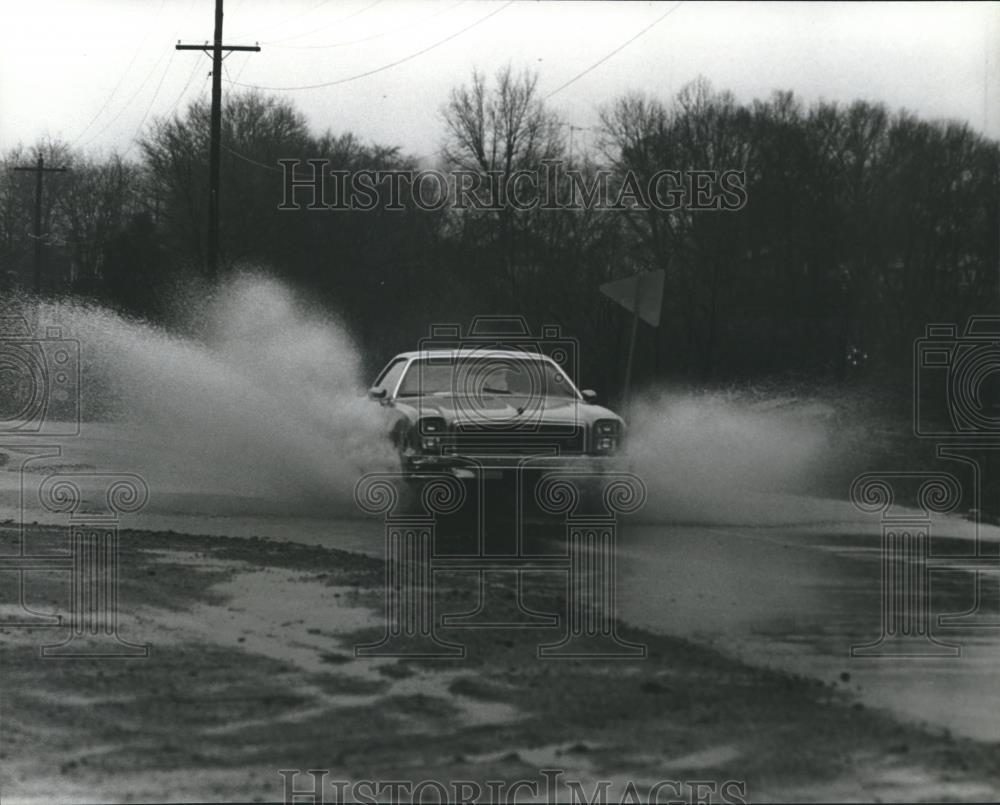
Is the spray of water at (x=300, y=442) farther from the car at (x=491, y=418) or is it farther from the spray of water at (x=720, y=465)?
the car at (x=491, y=418)

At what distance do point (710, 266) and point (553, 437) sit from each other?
84.8 feet

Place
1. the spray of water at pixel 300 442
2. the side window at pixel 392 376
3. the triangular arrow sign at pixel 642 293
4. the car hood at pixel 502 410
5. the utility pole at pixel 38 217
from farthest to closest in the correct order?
the utility pole at pixel 38 217 → the triangular arrow sign at pixel 642 293 → the spray of water at pixel 300 442 → the side window at pixel 392 376 → the car hood at pixel 502 410

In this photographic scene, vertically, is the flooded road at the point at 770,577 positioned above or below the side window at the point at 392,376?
below

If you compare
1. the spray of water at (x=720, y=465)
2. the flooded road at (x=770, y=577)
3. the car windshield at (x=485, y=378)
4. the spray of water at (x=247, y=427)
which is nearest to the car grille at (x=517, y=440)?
the spray of water at (x=720, y=465)

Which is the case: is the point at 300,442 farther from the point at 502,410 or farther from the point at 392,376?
the point at 502,410

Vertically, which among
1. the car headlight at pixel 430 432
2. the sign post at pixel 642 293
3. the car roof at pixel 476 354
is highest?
the sign post at pixel 642 293

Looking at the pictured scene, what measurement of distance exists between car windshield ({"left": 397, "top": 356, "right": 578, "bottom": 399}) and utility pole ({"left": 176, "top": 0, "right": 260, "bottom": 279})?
24.1 meters

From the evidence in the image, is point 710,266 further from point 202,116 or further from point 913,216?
point 202,116

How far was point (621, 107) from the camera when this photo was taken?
39.8 m

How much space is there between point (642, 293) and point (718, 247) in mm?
23261

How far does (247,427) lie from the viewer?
19625 mm

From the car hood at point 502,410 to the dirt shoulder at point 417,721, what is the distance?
205 inches

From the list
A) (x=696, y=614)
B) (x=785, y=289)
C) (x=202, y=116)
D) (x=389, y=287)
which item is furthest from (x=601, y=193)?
(x=696, y=614)

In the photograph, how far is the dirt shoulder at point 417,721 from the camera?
576 centimetres
